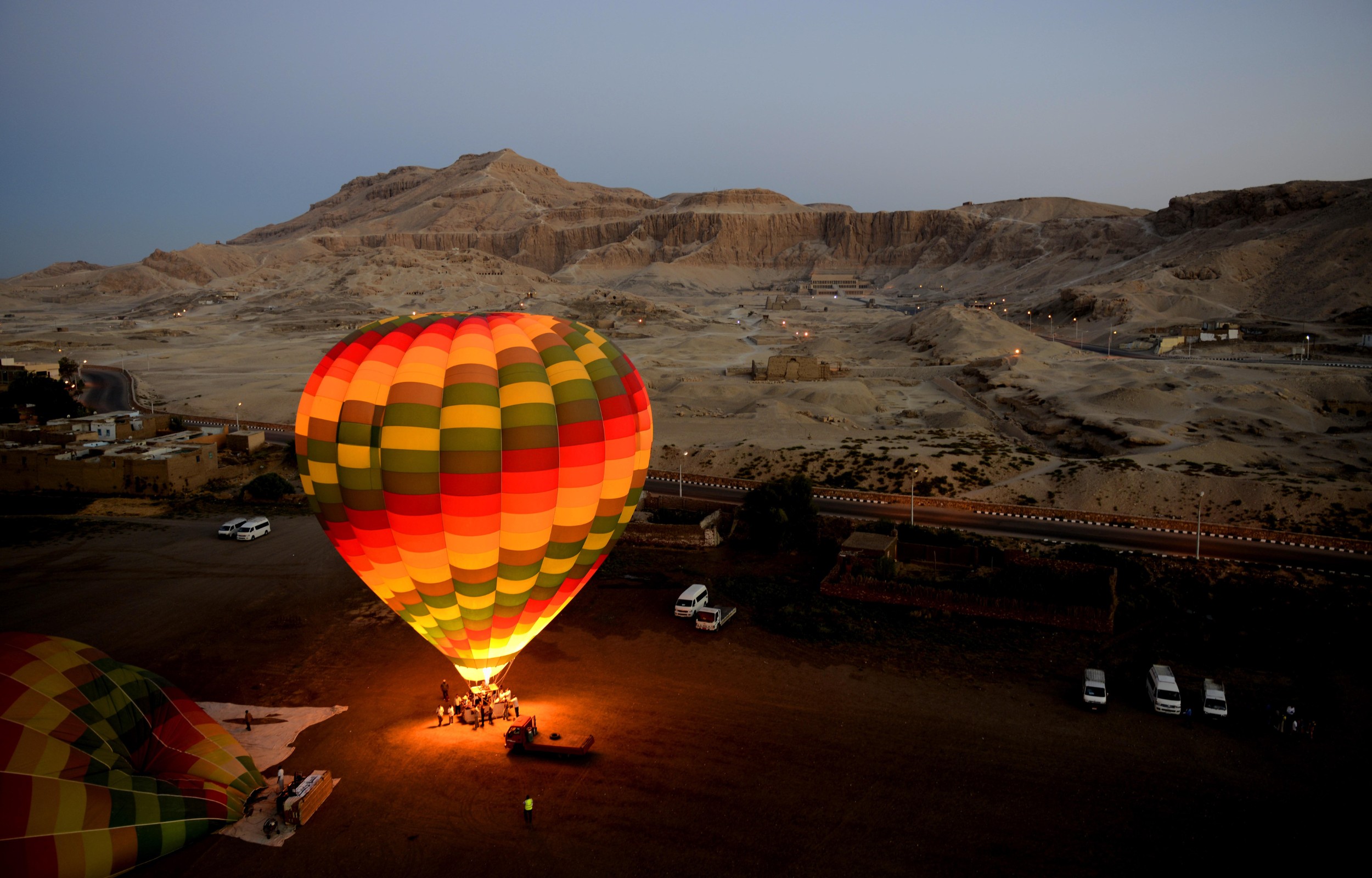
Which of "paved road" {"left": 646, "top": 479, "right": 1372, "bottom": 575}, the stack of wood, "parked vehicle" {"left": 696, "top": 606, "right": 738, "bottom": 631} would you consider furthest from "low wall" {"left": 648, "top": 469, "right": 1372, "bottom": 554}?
the stack of wood

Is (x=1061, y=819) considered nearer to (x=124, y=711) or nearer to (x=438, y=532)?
(x=438, y=532)

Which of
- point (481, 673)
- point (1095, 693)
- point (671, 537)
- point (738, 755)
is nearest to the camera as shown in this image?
point (738, 755)

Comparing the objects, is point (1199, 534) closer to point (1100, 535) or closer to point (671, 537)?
point (1100, 535)

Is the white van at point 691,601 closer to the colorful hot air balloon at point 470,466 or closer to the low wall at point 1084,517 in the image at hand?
the colorful hot air balloon at point 470,466

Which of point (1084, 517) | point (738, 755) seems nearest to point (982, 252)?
point (1084, 517)

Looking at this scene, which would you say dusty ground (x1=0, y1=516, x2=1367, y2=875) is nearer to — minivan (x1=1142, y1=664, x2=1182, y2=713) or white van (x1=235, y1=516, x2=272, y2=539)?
minivan (x1=1142, y1=664, x2=1182, y2=713)

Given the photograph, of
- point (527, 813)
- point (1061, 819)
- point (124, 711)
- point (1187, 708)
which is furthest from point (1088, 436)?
point (124, 711)

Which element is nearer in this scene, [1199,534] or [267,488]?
[1199,534]

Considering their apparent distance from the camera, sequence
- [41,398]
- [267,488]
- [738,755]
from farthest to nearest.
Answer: [41,398] → [267,488] → [738,755]
